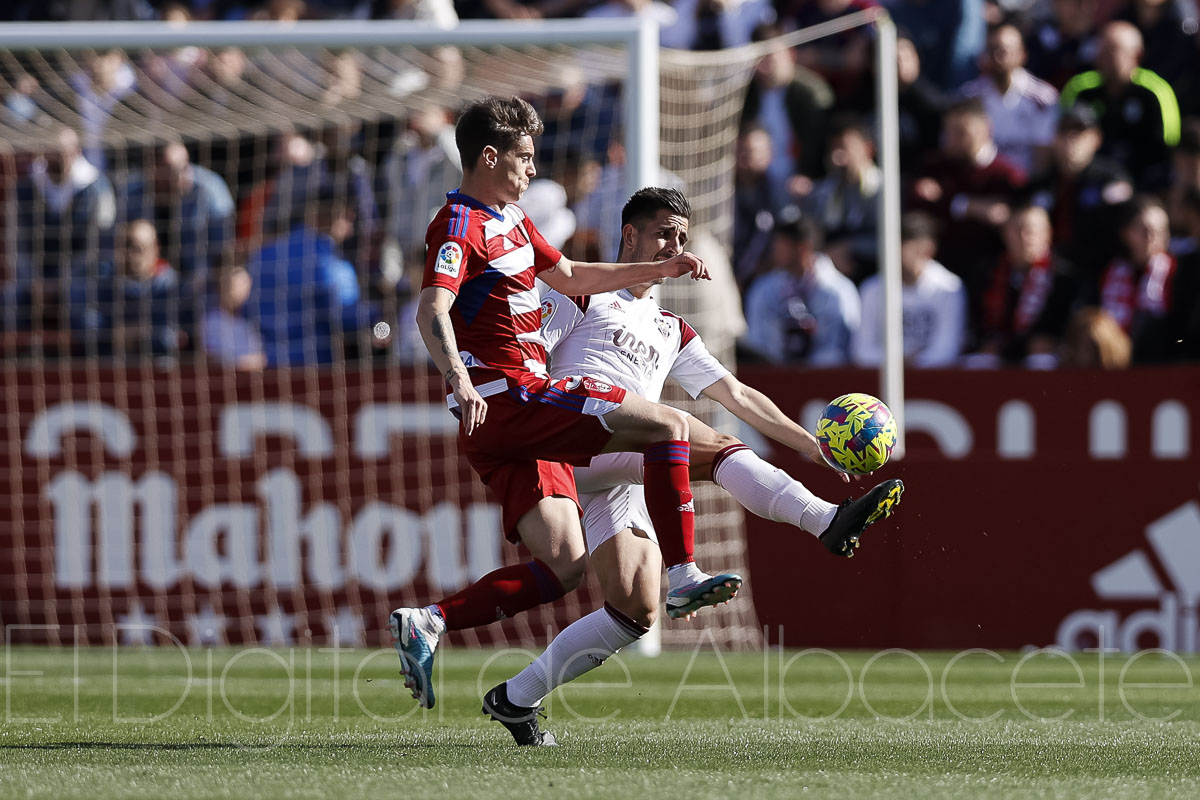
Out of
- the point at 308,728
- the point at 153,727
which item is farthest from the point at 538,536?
the point at 153,727

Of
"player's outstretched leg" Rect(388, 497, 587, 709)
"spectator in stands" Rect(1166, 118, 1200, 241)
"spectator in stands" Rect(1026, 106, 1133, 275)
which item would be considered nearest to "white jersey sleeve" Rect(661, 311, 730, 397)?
"player's outstretched leg" Rect(388, 497, 587, 709)

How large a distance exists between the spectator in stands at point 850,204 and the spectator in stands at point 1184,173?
226 cm

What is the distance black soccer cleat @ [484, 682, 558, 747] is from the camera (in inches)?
235

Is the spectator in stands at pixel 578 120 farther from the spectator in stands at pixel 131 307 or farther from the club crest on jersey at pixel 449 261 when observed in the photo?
the club crest on jersey at pixel 449 261

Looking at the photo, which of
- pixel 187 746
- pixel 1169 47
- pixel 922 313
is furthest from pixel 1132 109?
pixel 187 746

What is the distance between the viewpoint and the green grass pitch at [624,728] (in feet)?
16.2

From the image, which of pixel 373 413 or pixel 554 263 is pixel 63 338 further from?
pixel 554 263

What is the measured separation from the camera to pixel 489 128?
5914mm

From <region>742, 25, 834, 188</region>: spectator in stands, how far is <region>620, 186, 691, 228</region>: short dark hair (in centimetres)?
745

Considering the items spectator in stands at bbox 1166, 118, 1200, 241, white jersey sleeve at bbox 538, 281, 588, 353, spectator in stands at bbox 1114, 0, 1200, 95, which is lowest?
white jersey sleeve at bbox 538, 281, 588, 353

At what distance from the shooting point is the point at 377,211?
12984 mm

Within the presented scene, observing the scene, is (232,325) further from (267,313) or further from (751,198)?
(751,198)

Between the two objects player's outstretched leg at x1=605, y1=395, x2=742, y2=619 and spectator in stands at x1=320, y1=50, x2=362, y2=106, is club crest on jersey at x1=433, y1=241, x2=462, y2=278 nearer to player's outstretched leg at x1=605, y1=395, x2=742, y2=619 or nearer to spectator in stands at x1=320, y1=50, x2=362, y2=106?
player's outstretched leg at x1=605, y1=395, x2=742, y2=619

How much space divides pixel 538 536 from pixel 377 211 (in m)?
7.53
